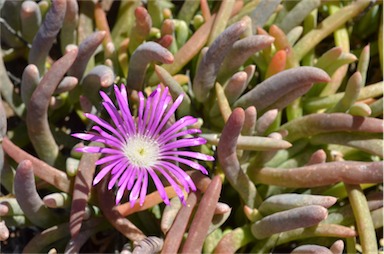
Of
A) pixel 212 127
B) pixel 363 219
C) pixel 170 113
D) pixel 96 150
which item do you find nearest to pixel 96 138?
pixel 96 150

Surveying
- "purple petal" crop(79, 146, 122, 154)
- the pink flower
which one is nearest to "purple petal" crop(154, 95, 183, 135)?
the pink flower

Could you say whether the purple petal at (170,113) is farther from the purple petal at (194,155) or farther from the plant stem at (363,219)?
the plant stem at (363,219)

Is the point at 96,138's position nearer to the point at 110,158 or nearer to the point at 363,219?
the point at 110,158

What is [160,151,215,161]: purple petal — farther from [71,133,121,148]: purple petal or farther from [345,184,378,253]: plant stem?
[345,184,378,253]: plant stem

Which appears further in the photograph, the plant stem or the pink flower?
the plant stem

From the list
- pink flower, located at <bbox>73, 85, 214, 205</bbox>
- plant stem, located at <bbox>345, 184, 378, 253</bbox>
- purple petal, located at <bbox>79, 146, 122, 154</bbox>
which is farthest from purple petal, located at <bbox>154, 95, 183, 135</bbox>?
plant stem, located at <bbox>345, 184, 378, 253</bbox>

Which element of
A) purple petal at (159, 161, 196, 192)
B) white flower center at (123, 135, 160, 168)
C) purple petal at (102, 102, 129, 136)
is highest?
purple petal at (102, 102, 129, 136)

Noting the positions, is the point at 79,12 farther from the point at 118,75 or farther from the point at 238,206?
the point at 238,206

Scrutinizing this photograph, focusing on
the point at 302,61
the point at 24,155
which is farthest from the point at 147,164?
the point at 302,61

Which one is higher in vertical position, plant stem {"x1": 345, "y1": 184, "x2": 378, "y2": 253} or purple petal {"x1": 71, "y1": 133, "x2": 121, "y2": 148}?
plant stem {"x1": 345, "y1": 184, "x2": 378, "y2": 253}
